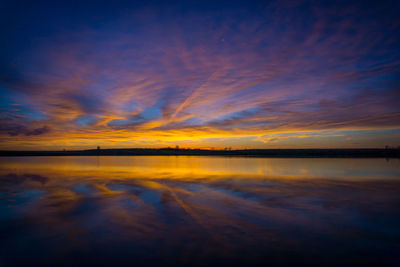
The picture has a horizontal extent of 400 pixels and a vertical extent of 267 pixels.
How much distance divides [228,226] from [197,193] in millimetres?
4616

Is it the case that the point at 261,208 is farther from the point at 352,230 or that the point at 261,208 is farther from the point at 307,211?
the point at 352,230

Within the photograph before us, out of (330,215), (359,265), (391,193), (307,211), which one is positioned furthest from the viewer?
(391,193)

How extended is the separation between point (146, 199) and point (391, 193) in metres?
11.7

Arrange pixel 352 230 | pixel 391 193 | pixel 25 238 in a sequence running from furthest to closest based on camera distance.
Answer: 1. pixel 391 193
2. pixel 352 230
3. pixel 25 238

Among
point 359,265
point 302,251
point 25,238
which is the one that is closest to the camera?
point 359,265

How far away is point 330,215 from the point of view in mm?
7051

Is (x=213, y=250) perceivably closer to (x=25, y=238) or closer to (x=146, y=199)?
(x=25, y=238)

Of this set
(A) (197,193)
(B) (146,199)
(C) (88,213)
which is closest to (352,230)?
(A) (197,193)

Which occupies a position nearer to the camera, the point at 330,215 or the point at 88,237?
the point at 88,237

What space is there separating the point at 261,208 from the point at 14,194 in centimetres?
1158

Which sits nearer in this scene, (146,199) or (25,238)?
(25,238)

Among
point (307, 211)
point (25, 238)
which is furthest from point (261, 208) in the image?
point (25, 238)

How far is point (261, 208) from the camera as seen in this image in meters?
7.81

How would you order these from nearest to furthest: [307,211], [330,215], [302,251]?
[302,251], [330,215], [307,211]
